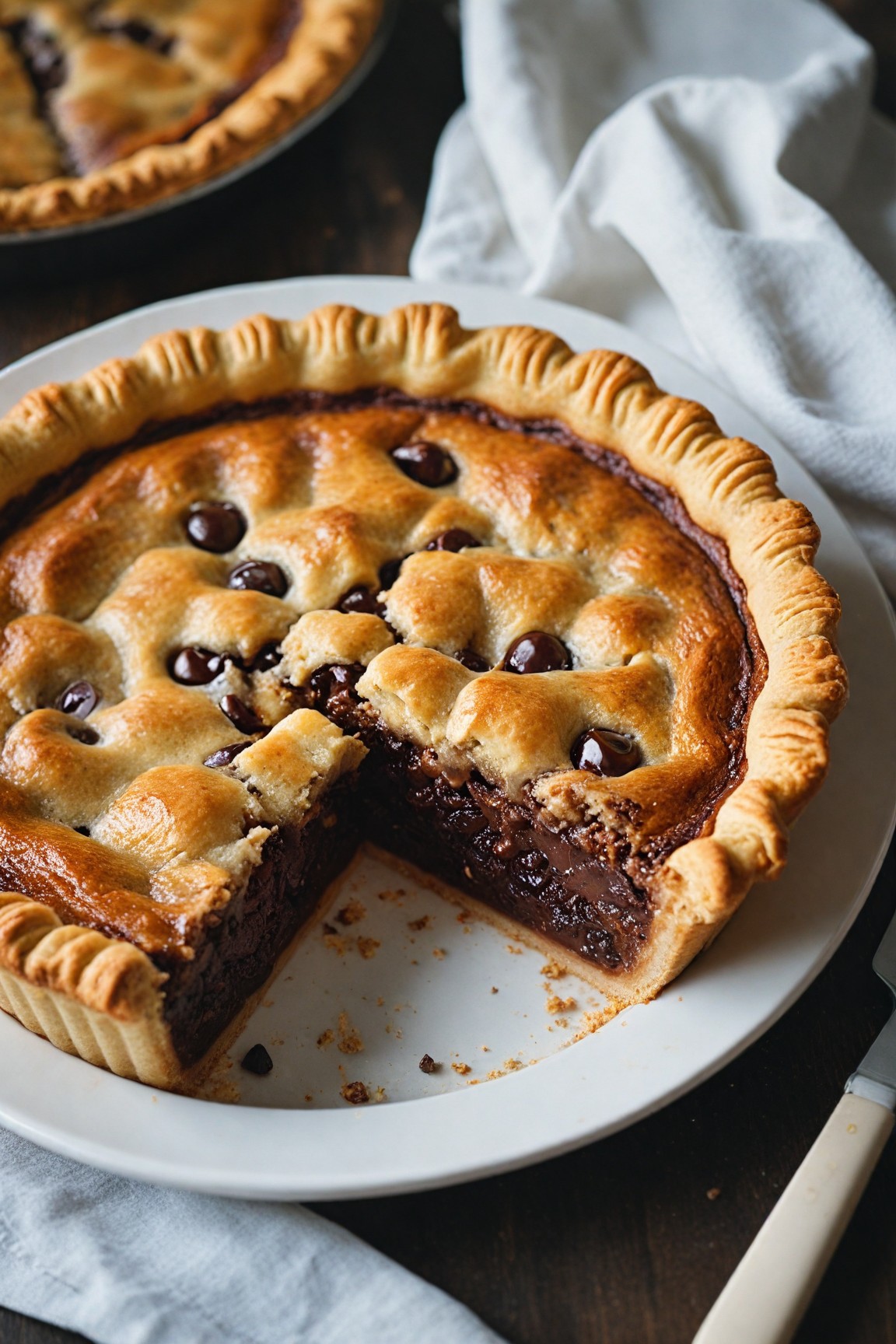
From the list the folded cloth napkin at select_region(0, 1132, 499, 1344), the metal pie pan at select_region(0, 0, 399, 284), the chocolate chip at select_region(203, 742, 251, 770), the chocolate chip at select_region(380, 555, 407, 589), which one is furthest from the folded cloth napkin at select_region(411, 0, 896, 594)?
the folded cloth napkin at select_region(0, 1132, 499, 1344)

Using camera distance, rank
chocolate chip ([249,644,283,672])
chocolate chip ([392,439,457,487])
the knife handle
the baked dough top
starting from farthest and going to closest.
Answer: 1. chocolate chip ([392,439,457,487])
2. chocolate chip ([249,644,283,672])
3. the baked dough top
4. the knife handle

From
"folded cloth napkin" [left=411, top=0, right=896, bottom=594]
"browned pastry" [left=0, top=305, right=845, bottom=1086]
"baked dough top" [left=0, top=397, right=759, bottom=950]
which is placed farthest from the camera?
"folded cloth napkin" [left=411, top=0, right=896, bottom=594]

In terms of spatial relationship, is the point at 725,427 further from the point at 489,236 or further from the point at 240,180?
the point at 240,180

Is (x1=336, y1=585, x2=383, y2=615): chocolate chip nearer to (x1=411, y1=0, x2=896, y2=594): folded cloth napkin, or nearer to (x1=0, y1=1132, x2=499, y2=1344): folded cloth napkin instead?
(x1=411, y1=0, x2=896, y2=594): folded cloth napkin

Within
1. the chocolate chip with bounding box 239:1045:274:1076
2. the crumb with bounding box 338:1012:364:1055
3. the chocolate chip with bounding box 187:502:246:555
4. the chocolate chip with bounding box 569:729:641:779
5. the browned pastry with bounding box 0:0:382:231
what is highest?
the browned pastry with bounding box 0:0:382:231

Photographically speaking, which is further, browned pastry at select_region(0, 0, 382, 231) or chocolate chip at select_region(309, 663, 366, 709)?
browned pastry at select_region(0, 0, 382, 231)

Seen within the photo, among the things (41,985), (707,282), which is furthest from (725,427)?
(41,985)

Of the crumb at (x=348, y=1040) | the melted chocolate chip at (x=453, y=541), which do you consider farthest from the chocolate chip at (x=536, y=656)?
the crumb at (x=348, y=1040)

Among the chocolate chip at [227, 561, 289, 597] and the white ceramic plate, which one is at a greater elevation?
the chocolate chip at [227, 561, 289, 597]
